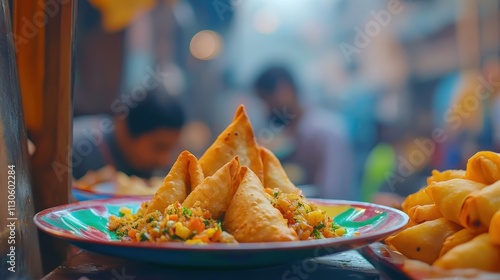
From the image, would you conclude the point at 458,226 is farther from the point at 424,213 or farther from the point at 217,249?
the point at 217,249

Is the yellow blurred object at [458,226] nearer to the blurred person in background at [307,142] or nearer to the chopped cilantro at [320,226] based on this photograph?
the chopped cilantro at [320,226]

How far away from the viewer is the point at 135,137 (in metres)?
6.09

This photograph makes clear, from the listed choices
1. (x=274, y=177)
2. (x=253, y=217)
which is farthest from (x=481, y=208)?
(x=274, y=177)

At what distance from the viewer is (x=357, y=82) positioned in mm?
6500

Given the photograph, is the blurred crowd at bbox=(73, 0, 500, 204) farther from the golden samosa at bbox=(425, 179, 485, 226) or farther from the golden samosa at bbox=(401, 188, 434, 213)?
the golden samosa at bbox=(425, 179, 485, 226)

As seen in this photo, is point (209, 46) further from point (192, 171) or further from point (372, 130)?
point (192, 171)

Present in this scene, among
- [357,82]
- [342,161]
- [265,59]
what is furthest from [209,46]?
[342,161]

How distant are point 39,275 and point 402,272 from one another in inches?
39.3

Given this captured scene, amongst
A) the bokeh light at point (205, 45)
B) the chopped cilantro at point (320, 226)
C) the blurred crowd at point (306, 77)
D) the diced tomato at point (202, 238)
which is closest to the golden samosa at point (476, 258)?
the chopped cilantro at point (320, 226)

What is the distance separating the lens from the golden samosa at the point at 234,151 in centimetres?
167

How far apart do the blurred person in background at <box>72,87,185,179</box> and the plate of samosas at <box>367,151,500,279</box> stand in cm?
475

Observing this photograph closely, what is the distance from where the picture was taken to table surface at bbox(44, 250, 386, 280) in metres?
1.22

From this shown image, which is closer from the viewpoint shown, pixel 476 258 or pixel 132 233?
pixel 476 258

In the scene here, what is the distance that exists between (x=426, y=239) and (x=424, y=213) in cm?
13
